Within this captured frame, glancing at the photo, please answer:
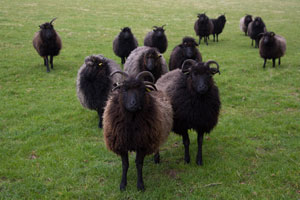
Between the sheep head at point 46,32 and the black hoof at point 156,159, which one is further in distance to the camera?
the sheep head at point 46,32

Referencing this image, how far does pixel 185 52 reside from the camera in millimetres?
9977

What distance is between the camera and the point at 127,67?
9.77m

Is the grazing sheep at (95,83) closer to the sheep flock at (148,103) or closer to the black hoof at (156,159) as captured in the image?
the sheep flock at (148,103)

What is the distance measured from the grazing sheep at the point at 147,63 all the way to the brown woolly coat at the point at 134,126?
3421 mm

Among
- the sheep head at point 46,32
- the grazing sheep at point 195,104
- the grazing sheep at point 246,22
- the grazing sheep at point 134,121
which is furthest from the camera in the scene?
the grazing sheep at point 246,22

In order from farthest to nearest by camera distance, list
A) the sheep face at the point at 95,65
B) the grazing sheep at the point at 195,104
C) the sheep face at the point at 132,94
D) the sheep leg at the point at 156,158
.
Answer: the sheep face at the point at 95,65, the sheep leg at the point at 156,158, the grazing sheep at the point at 195,104, the sheep face at the point at 132,94

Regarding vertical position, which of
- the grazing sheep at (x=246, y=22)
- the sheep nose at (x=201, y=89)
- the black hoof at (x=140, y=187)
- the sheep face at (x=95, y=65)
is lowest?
the black hoof at (x=140, y=187)

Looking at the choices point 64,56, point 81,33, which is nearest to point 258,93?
point 64,56

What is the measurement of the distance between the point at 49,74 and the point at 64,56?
11.5 feet

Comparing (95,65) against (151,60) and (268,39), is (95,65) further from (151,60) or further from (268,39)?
(268,39)

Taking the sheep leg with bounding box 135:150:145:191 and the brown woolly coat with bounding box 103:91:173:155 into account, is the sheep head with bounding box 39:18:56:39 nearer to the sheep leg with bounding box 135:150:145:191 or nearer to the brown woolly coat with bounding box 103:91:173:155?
the brown woolly coat with bounding box 103:91:173:155

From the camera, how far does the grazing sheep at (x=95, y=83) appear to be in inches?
307

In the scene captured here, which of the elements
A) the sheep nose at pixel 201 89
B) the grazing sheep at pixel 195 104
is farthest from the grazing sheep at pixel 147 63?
the sheep nose at pixel 201 89

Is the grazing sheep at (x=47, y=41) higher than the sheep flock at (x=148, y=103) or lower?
higher
